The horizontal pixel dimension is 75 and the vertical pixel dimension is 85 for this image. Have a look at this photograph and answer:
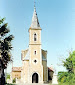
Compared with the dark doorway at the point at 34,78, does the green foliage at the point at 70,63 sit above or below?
above

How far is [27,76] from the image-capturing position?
43375 mm

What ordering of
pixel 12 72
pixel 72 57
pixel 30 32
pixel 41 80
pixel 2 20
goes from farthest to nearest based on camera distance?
1. pixel 12 72
2. pixel 30 32
3. pixel 41 80
4. pixel 72 57
5. pixel 2 20

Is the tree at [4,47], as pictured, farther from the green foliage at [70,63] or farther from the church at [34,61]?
the church at [34,61]

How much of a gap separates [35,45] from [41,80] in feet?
29.2

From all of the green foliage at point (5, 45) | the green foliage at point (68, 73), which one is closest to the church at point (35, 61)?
the green foliage at point (68, 73)

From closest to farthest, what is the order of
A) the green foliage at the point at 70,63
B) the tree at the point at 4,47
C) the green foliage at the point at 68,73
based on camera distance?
the tree at the point at 4,47 → the green foliage at the point at 68,73 → the green foliage at the point at 70,63

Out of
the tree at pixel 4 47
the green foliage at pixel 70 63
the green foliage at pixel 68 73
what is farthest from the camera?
the green foliage at pixel 70 63

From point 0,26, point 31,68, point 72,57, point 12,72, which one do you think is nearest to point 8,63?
point 0,26

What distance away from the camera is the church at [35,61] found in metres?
43.1

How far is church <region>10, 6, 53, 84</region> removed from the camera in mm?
43062

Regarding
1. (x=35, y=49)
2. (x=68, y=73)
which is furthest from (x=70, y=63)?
(x=35, y=49)

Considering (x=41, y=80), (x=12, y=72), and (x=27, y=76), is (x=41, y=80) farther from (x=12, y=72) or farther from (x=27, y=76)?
(x=12, y=72)

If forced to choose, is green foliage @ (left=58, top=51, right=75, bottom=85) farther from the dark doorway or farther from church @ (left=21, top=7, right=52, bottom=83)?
the dark doorway

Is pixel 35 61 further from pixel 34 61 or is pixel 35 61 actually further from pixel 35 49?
pixel 35 49
